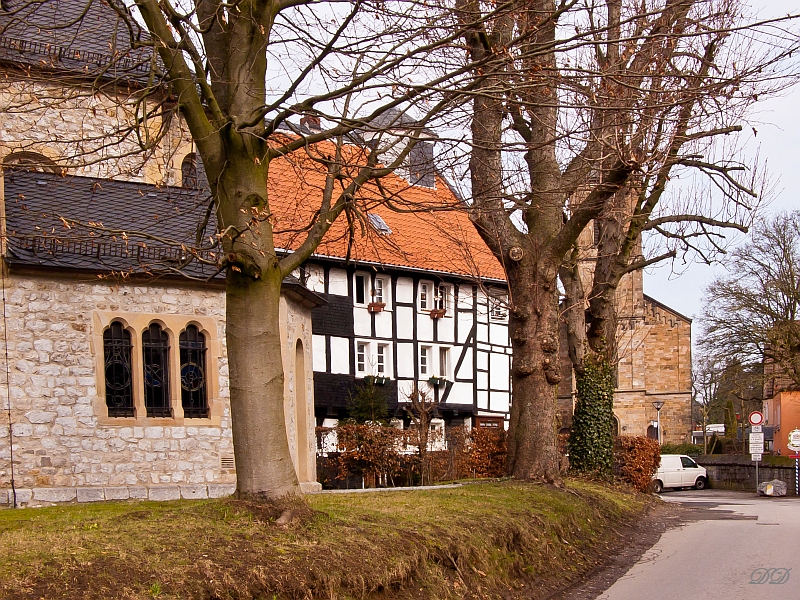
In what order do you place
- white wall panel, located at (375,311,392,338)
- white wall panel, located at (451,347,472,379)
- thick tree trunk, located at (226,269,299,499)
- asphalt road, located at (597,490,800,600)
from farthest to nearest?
1. white wall panel, located at (451,347,472,379)
2. white wall panel, located at (375,311,392,338)
3. asphalt road, located at (597,490,800,600)
4. thick tree trunk, located at (226,269,299,499)

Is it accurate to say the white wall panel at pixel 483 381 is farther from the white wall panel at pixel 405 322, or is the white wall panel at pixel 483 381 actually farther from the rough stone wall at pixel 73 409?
the rough stone wall at pixel 73 409

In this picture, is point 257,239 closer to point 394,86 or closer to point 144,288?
point 394,86

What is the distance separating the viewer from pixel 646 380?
5644cm

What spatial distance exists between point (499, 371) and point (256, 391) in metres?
26.5

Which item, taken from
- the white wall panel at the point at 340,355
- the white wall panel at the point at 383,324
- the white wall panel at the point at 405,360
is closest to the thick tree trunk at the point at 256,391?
the white wall panel at the point at 340,355

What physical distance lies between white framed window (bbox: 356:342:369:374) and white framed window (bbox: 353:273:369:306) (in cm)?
134

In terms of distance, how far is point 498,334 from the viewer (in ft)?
113

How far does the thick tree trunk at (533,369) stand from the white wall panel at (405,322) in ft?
51.4

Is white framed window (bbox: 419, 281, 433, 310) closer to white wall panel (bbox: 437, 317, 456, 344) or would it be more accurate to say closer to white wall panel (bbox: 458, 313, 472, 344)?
white wall panel (bbox: 437, 317, 456, 344)

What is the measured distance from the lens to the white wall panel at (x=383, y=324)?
30.7 meters

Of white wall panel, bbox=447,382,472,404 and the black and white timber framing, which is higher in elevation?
the black and white timber framing

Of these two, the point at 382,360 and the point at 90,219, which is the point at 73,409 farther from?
the point at 382,360

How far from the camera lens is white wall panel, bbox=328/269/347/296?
29734 millimetres

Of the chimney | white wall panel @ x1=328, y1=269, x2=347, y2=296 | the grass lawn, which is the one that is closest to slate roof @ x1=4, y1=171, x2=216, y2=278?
the chimney
